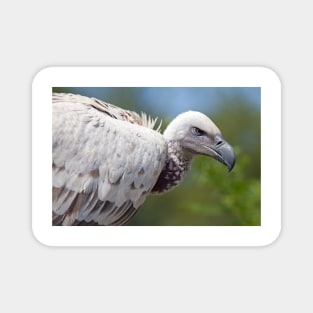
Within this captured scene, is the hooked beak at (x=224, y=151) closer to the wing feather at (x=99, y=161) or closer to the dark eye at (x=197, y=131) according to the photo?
the dark eye at (x=197, y=131)

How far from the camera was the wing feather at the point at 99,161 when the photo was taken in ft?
12.9

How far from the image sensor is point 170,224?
417 centimetres

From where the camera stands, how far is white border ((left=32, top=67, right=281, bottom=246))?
4051mm

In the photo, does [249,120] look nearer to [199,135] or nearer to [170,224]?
[199,135]

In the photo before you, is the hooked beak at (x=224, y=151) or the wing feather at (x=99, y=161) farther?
the hooked beak at (x=224, y=151)
